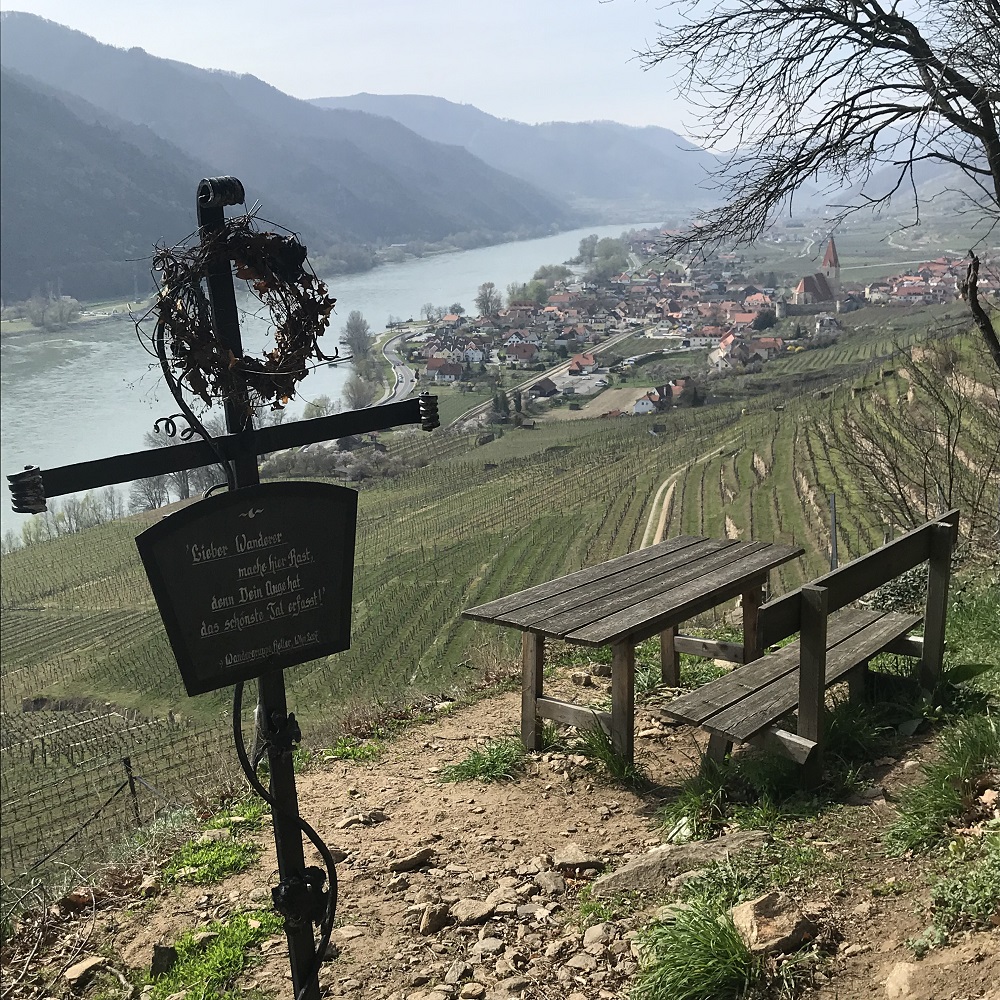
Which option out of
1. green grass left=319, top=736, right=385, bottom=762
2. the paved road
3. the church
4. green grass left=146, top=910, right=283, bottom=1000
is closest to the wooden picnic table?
green grass left=319, top=736, right=385, bottom=762

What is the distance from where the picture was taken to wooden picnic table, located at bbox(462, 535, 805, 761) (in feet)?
12.5

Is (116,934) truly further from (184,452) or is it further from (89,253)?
(89,253)

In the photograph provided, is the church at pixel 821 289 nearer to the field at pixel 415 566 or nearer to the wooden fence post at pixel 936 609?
the field at pixel 415 566

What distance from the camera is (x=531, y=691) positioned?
4.25 metres

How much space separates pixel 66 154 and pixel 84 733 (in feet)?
367

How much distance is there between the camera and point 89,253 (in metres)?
96.8

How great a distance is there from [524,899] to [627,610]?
1304mm

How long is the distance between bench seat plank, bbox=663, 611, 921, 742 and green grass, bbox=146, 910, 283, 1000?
161 centimetres

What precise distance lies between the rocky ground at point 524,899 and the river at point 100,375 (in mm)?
1885

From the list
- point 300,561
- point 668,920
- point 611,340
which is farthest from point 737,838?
point 611,340

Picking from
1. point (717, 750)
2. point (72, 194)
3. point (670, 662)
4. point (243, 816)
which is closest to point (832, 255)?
point (670, 662)

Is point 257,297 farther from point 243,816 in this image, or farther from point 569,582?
point 243,816

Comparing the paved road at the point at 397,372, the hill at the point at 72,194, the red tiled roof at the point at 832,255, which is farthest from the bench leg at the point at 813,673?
the hill at the point at 72,194

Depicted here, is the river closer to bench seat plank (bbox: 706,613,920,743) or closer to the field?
bench seat plank (bbox: 706,613,920,743)
